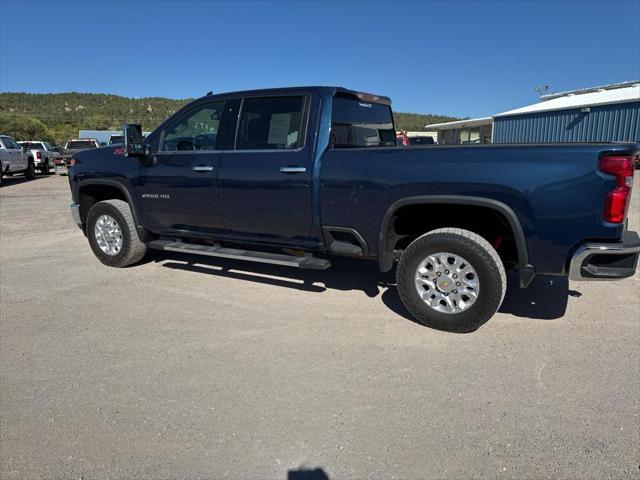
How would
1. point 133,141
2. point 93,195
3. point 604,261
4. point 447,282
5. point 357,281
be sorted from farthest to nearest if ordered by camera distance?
point 93,195, point 357,281, point 133,141, point 447,282, point 604,261

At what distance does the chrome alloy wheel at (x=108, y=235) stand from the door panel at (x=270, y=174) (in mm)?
1771

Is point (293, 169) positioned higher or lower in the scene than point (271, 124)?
lower

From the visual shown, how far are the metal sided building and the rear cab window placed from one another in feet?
66.2

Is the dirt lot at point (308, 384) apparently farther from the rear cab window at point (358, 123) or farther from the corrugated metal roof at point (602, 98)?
the corrugated metal roof at point (602, 98)

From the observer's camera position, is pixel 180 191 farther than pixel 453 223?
Yes

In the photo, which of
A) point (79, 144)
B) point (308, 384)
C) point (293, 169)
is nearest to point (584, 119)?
point (79, 144)

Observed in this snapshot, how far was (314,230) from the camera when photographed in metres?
4.74

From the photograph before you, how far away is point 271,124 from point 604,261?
3.23 m

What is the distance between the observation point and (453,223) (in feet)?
14.8

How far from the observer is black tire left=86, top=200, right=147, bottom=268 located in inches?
238

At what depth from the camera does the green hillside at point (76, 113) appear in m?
51.6

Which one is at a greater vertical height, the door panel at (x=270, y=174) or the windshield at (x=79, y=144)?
the windshield at (x=79, y=144)

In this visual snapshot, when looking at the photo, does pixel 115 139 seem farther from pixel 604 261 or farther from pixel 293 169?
pixel 604 261

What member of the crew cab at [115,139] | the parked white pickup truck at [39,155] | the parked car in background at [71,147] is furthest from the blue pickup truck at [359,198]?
the parked car in background at [71,147]
